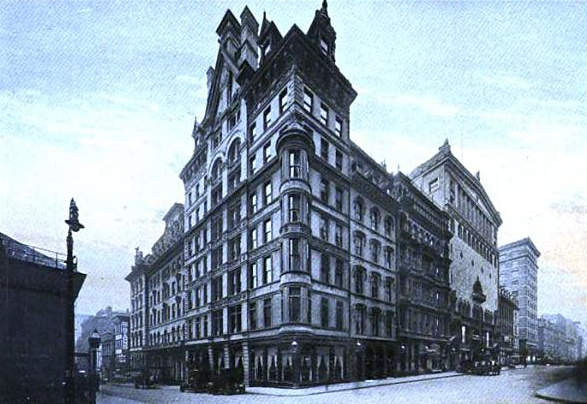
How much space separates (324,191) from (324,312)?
263 cm

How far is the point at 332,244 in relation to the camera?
34.5 ft

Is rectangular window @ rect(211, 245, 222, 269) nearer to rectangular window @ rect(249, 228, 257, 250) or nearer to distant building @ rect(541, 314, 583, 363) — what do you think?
rectangular window @ rect(249, 228, 257, 250)

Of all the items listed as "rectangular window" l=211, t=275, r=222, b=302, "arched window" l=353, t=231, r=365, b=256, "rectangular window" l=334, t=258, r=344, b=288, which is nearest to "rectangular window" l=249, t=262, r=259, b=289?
"rectangular window" l=211, t=275, r=222, b=302

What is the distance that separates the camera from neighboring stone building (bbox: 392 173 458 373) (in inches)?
483

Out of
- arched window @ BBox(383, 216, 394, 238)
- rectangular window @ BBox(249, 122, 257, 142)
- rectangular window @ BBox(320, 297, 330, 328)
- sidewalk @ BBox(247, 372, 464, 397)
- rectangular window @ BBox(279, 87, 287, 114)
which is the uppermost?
rectangular window @ BBox(279, 87, 287, 114)

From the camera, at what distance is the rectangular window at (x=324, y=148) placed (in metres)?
10.5

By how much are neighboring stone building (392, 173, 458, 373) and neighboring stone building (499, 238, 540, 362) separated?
1.52 m

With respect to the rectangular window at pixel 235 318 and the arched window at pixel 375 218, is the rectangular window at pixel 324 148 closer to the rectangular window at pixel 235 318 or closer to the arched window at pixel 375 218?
the arched window at pixel 375 218

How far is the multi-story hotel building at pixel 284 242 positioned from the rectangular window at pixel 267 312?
0.12ft

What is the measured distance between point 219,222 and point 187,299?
2.32 metres

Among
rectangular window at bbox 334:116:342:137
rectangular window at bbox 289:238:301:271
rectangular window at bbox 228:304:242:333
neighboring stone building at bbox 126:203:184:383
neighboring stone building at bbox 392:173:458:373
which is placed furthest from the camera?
neighboring stone building at bbox 392:173:458:373

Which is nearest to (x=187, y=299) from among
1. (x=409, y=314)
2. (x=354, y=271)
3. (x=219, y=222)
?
(x=219, y=222)

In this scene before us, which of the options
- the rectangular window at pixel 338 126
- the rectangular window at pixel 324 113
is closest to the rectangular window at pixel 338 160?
the rectangular window at pixel 338 126

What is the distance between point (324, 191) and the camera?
10.4 m
